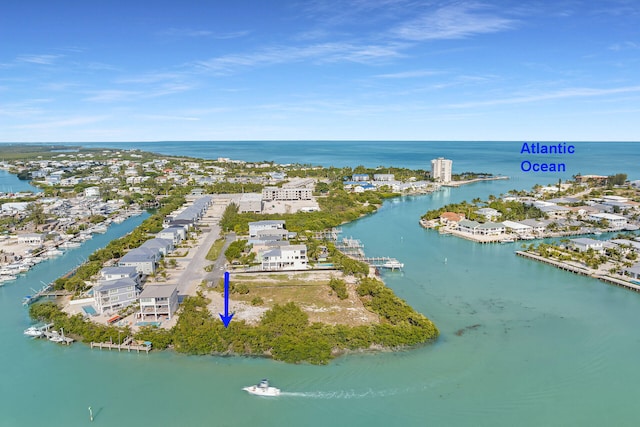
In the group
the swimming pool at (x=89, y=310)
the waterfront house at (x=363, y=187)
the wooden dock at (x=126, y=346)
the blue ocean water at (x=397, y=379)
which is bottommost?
the blue ocean water at (x=397, y=379)

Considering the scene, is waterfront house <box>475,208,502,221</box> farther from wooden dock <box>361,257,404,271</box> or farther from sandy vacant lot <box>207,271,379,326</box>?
sandy vacant lot <box>207,271,379,326</box>

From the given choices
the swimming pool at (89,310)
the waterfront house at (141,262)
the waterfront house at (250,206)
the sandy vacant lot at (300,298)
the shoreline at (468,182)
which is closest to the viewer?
the sandy vacant lot at (300,298)

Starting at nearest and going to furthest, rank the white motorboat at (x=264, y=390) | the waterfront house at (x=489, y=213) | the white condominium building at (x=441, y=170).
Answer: the white motorboat at (x=264, y=390), the waterfront house at (x=489, y=213), the white condominium building at (x=441, y=170)

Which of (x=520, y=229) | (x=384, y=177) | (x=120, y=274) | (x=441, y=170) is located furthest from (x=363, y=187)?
(x=120, y=274)

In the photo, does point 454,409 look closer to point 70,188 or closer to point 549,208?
point 549,208

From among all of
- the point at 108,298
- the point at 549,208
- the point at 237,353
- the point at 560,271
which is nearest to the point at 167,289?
the point at 108,298

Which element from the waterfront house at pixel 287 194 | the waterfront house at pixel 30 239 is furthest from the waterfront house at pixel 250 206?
the waterfront house at pixel 30 239

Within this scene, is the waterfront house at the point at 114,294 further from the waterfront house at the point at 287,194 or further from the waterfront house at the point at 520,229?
the waterfront house at the point at 287,194

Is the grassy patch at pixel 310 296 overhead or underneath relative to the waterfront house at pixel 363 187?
underneath
